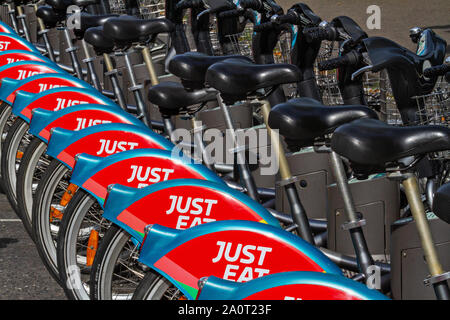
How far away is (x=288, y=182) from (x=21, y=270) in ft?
6.36

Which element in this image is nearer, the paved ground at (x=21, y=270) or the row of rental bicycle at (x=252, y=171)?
the row of rental bicycle at (x=252, y=171)

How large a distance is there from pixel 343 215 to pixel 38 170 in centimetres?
189

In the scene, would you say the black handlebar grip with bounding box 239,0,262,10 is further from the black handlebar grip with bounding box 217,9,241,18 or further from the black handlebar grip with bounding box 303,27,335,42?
the black handlebar grip with bounding box 303,27,335,42

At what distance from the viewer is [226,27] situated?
5223 mm

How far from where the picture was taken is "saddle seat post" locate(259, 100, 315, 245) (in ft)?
11.2

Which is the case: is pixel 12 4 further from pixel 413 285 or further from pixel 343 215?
pixel 413 285

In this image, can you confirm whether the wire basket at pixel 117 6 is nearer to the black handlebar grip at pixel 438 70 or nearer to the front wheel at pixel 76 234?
the front wheel at pixel 76 234

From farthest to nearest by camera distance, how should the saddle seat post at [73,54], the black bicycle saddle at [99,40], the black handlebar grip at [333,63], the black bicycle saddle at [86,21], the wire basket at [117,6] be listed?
the wire basket at [117,6] < the saddle seat post at [73,54] < the black bicycle saddle at [86,21] < the black bicycle saddle at [99,40] < the black handlebar grip at [333,63]

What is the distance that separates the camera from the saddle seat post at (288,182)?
3424mm

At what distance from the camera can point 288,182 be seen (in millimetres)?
3480

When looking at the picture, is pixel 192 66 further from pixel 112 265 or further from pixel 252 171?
pixel 112 265

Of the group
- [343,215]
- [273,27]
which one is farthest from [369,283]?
[273,27]

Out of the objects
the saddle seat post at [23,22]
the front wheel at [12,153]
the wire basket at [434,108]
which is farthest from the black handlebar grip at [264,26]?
the saddle seat post at [23,22]

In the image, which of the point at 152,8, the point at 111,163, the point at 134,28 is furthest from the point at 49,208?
the point at 152,8
